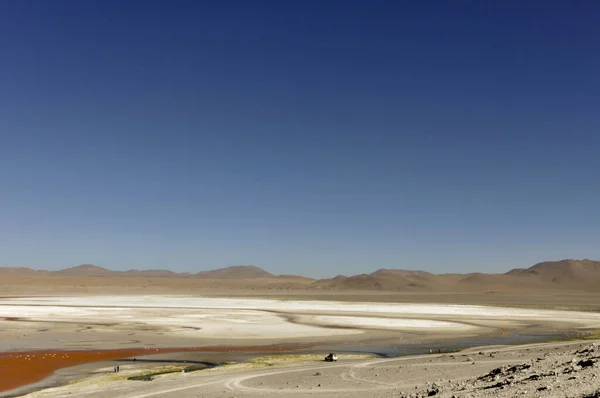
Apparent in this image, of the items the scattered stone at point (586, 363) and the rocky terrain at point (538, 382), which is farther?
the scattered stone at point (586, 363)

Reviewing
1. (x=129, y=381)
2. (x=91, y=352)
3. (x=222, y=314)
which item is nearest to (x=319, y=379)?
(x=129, y=381)

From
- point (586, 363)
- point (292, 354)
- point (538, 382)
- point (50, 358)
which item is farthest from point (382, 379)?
point (50, 358)

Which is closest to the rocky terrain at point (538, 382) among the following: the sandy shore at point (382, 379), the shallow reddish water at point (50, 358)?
the sandy shore at point (382, 379)

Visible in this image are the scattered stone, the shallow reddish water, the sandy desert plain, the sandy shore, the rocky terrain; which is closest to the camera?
the rocky terrain

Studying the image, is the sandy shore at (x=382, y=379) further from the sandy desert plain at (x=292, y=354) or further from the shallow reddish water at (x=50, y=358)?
the shallow reddish water at (x=50, y=358)

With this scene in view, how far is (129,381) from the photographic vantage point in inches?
948

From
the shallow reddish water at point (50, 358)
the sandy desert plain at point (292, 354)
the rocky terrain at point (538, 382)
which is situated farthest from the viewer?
the shallow reddish water at point (50, 358)

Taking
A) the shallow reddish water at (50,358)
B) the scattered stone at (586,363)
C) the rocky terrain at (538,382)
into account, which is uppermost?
the scattered stone at (586,363)

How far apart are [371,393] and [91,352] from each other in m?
20.4

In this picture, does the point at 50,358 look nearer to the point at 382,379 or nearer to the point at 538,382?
the point at 382,379

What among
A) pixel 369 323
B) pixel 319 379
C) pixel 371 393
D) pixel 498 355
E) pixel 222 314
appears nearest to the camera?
pixel 371 393

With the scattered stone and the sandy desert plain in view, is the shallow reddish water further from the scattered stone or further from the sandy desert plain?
the scattered stone

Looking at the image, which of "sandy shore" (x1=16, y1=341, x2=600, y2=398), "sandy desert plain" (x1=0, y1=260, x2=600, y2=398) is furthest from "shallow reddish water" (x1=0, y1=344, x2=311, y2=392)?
"sandy shore" (x1=16, y1=341, x2=600, y2=398)

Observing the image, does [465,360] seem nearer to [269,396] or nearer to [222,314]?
[269,396]
